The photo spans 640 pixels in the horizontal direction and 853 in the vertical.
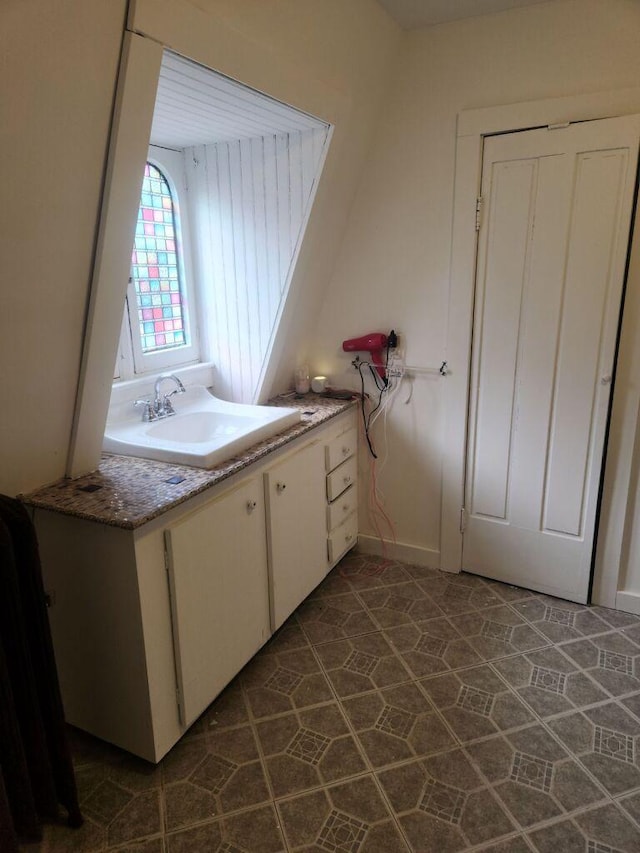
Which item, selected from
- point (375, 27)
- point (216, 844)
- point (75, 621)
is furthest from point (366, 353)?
point (216, 844)

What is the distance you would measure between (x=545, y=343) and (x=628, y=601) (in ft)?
3.94

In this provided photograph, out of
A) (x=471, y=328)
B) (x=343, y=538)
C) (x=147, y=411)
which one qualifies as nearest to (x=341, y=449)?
(x=343, y=538)

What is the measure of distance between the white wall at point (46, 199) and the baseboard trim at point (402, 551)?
5.89 feet

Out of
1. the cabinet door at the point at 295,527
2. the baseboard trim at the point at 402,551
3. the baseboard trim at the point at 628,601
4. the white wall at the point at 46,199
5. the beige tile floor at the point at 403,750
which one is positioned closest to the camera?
the white wall at the point at 46,199

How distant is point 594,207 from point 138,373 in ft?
6.36

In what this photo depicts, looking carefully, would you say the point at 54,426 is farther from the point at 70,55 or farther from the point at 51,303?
the point at 70,55

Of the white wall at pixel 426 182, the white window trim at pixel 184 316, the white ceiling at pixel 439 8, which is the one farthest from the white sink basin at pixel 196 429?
the white ceiling at pixel 439 8

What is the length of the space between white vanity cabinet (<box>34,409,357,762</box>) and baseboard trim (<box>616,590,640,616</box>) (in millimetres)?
1576

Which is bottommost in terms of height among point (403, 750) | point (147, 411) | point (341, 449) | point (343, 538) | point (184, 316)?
point (403, 750)

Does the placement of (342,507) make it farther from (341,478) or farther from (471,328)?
(471,328)

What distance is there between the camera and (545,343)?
240cm

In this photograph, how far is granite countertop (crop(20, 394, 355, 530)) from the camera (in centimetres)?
159

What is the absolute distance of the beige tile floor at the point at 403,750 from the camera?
1584mm

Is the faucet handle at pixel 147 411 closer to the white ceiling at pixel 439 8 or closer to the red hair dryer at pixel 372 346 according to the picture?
the red hair dryer at pixel 372 346
